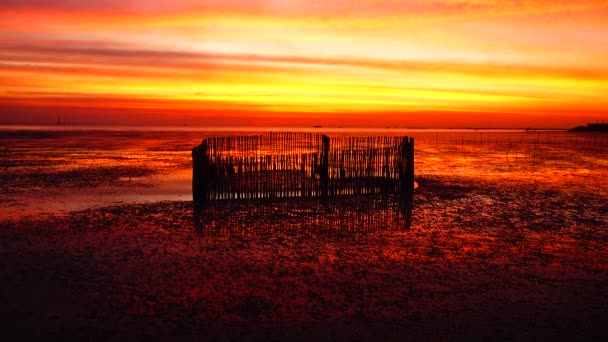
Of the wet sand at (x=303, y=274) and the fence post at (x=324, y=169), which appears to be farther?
the fence post at (x=324, y=169)

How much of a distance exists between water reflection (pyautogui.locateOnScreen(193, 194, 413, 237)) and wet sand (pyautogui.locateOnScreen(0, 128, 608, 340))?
0.24 feet

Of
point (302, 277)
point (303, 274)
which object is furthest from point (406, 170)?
point (302, 277)

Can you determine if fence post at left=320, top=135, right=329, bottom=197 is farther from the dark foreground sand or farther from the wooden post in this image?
the dark foreground sand

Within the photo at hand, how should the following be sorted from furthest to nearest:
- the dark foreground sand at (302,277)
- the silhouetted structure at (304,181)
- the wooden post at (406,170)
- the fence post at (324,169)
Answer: the wooden post at (406,170)
the fence post at (324,169)
the silhouetted structure at (304,181)
the dark foreground sand at (302,277)

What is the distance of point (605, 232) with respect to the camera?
818 cm

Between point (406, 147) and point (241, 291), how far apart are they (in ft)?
29.4

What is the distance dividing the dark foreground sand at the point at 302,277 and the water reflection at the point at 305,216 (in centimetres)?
8

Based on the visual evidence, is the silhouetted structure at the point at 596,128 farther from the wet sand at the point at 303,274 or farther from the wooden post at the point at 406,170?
the wet sand at the point at 303,274

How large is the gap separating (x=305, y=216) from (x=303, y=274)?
11.6ft

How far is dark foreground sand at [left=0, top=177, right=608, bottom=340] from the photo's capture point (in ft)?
14.9

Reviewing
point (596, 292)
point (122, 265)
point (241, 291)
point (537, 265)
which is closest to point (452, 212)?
point (537, 265)

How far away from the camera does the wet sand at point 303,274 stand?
455cm

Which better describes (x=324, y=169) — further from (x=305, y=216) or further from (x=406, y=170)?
(x=305, y=216)

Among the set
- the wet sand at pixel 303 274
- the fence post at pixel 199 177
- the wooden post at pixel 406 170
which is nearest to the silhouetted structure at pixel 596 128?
the wooden post at pixel 406 170
